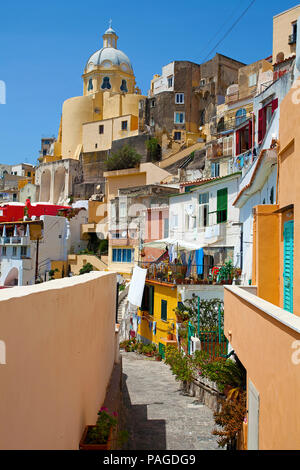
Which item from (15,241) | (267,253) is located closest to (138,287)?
(267,253)

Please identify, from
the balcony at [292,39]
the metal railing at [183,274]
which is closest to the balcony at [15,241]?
the metal railing at [183,274]

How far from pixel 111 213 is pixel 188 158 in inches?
439

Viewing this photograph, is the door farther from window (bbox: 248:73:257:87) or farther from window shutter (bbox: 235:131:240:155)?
window (bbox: 248:73:257:87)

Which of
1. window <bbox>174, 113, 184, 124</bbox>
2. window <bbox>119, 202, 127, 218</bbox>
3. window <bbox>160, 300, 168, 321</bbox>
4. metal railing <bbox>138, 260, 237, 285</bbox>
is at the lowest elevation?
window <bbox>160, 300, 168, 321</bbox>

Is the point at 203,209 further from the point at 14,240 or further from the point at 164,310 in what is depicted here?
the point at 14,240

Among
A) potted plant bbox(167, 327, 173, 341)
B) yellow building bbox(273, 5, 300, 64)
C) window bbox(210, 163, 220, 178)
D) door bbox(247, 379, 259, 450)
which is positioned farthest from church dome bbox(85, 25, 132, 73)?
door bbox(247, 379, 259, 450)

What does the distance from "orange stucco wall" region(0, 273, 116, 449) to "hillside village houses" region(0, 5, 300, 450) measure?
0.10 meters

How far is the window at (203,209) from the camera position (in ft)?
78.7

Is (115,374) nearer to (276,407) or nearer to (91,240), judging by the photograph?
(276,407)

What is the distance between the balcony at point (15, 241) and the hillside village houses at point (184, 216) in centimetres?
16

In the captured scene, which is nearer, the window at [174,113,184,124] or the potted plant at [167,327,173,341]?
the potted plant at [167,327,173,341]

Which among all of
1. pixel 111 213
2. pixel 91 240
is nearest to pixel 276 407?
pixel 111 213

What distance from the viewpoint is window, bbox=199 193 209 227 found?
78.7 feet

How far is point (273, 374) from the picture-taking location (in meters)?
4.38
